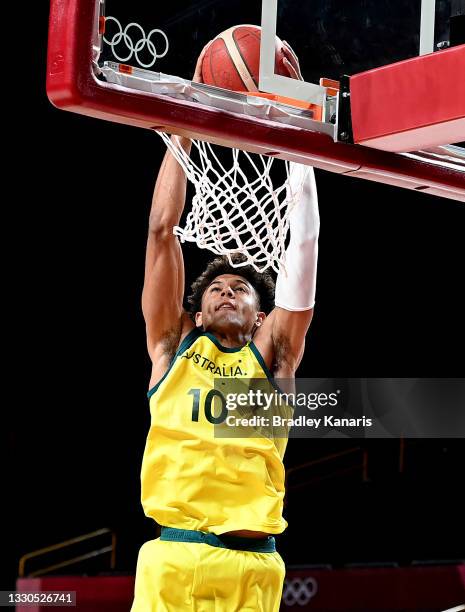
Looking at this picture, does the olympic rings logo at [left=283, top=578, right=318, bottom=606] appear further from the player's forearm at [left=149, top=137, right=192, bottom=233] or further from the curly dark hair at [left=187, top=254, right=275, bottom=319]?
the player's forearm at [left=149, top=137, right=192, bottom=233]

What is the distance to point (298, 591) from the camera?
8008 millimetres

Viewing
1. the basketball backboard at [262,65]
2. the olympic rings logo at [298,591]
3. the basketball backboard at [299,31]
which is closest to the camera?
the basketball backboard at [262,65]

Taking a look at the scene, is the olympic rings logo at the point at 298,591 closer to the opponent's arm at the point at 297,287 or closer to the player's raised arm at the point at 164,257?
the opponent's arm at the point at 297,287

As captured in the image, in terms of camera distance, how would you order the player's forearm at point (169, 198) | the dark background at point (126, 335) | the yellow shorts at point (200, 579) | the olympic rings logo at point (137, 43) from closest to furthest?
the olympic rings logo at point (137, 43) → the yellow shorts at point (200, 579) → the player's forearm at point (169, 198) → the dark background at point (126, 335)

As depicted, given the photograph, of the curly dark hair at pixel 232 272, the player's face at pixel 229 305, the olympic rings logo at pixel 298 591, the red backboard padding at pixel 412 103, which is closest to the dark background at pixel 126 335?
the olympic rings logo at pixel 298 591

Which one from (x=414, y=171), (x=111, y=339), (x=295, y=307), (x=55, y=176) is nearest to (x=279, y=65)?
(x=414, y=171)

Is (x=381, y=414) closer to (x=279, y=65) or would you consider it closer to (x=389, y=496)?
(x=389, y=496)

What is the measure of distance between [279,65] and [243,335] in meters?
1.08

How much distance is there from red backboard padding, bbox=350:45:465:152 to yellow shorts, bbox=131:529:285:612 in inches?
54.3

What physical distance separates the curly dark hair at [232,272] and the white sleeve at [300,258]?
0.25 metres

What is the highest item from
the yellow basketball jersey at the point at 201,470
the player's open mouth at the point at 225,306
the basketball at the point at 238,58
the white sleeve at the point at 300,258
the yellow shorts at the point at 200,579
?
the basketball at the point at 238,58

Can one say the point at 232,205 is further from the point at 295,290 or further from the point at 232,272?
the point at 232,272

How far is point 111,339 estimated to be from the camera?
9.25m

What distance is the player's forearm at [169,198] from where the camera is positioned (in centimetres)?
337
